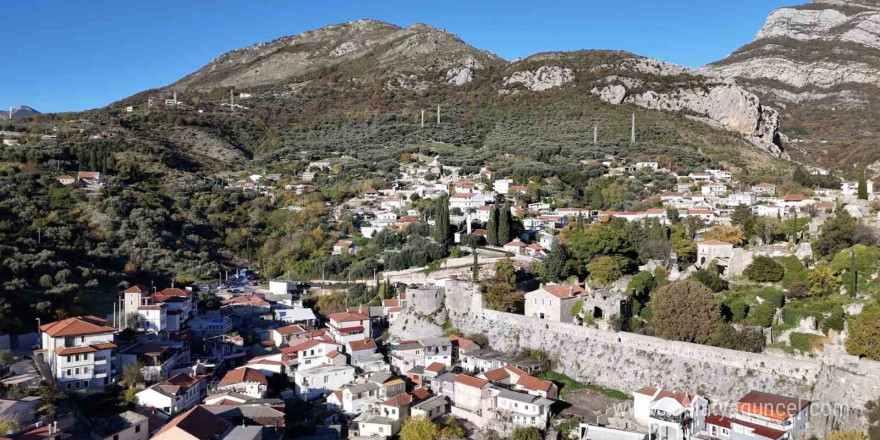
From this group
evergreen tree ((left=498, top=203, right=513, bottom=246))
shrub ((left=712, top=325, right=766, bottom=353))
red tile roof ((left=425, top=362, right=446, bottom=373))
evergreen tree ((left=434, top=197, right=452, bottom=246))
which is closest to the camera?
shrub ((left=712, top=325, right=766, bottom=353))

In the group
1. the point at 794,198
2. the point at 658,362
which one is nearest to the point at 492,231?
the point at 658,362

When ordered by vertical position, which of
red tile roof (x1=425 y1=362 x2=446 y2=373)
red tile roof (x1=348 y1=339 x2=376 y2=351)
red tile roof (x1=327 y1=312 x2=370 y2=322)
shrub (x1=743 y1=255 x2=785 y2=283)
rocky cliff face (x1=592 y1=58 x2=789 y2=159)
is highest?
rocky cliff face (x1=592 y1=58 x2=789 y2=159)

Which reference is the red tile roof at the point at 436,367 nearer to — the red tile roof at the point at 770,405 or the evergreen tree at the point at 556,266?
the evergreen tree at the point at 556,266

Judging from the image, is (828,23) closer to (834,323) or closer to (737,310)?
(737,310)

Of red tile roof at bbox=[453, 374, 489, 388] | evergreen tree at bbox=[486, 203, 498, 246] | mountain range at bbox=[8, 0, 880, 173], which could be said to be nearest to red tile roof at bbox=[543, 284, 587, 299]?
red tile roof at bbox=[453, 374, 489, 388]

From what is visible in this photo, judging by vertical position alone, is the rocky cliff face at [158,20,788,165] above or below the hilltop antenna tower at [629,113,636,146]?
above

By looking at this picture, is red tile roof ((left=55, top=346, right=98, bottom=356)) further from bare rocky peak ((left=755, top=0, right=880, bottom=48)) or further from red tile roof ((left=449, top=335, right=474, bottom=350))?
bare rocky peak ((left=755, top=0, right=880, bottom=48))

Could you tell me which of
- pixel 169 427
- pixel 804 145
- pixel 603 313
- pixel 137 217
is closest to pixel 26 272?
pixel 137 217
